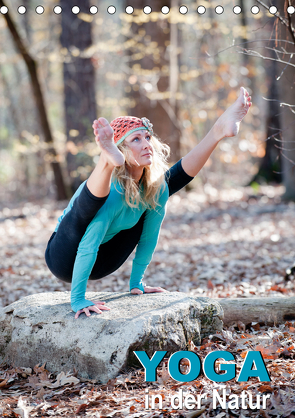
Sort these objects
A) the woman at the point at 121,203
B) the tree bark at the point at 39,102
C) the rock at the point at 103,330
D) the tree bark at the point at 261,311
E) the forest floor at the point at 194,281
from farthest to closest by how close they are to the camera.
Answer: the tree bark at the point at 39,102 < the tree bark at the point at 261,311 < the woman at the point at 121,203 < the rock at the point at 103,330 < the forest floor at the point at 194,281

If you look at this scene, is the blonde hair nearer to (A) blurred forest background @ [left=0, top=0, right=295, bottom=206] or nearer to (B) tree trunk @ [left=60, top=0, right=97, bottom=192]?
(A) blurred forest background @ [left=0, top=0, right=295, bottom=206]

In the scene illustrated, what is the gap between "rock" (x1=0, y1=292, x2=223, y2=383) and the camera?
2.83m

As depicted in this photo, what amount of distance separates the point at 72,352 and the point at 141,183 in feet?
4.43

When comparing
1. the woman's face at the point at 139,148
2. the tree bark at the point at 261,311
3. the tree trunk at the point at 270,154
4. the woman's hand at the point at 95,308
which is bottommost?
the tree bark at the point at 261,311

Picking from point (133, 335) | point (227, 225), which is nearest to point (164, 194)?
point (133, 335)

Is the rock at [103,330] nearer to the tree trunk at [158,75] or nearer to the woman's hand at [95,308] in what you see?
the woman's hand at [95,308]

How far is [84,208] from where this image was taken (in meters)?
2.89

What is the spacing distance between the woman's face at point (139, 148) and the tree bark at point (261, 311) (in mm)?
1572

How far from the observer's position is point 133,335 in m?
2.81

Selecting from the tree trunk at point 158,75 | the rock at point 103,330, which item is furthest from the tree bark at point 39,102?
the rock at point 103,330

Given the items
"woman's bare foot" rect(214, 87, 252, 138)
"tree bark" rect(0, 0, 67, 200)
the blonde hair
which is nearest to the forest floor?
"tree bark" rect(0, 0, 67, 200)

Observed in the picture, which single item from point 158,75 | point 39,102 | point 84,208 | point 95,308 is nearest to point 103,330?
point 95,308

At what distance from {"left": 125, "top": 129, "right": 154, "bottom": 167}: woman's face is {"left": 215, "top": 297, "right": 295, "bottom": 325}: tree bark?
5.16 ft

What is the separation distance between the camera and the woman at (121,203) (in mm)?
2996
